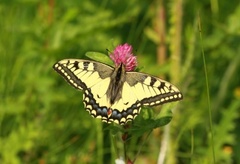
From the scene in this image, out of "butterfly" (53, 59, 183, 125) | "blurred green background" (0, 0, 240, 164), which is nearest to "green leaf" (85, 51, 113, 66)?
"butterfly" (53, 59, 183, 125)

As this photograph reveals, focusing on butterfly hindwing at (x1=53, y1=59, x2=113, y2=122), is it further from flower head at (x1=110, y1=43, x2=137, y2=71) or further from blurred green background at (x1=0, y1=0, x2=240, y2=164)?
blurred green background at (x1=0, y1=0, x2=240, y2=164)

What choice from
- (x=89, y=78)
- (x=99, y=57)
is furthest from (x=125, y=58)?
(x=89, y=78)

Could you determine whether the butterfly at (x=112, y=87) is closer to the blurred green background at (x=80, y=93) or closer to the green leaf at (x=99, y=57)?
the green leaf at (x=99, y=57)

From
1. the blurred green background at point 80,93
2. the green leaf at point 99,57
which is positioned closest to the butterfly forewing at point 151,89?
the green leaf at point 99,57

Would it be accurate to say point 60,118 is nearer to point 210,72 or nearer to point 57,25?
point 57,25

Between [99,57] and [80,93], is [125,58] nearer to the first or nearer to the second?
[99,57]

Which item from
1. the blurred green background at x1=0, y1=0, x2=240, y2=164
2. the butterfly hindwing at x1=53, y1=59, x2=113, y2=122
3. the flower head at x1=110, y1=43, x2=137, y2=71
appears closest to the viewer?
the flower head at x1=110, y1=43, x2=137, y2=71

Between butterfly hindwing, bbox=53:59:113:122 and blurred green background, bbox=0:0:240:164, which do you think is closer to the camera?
butterfly hindwing, bbox=53:59:113:122
